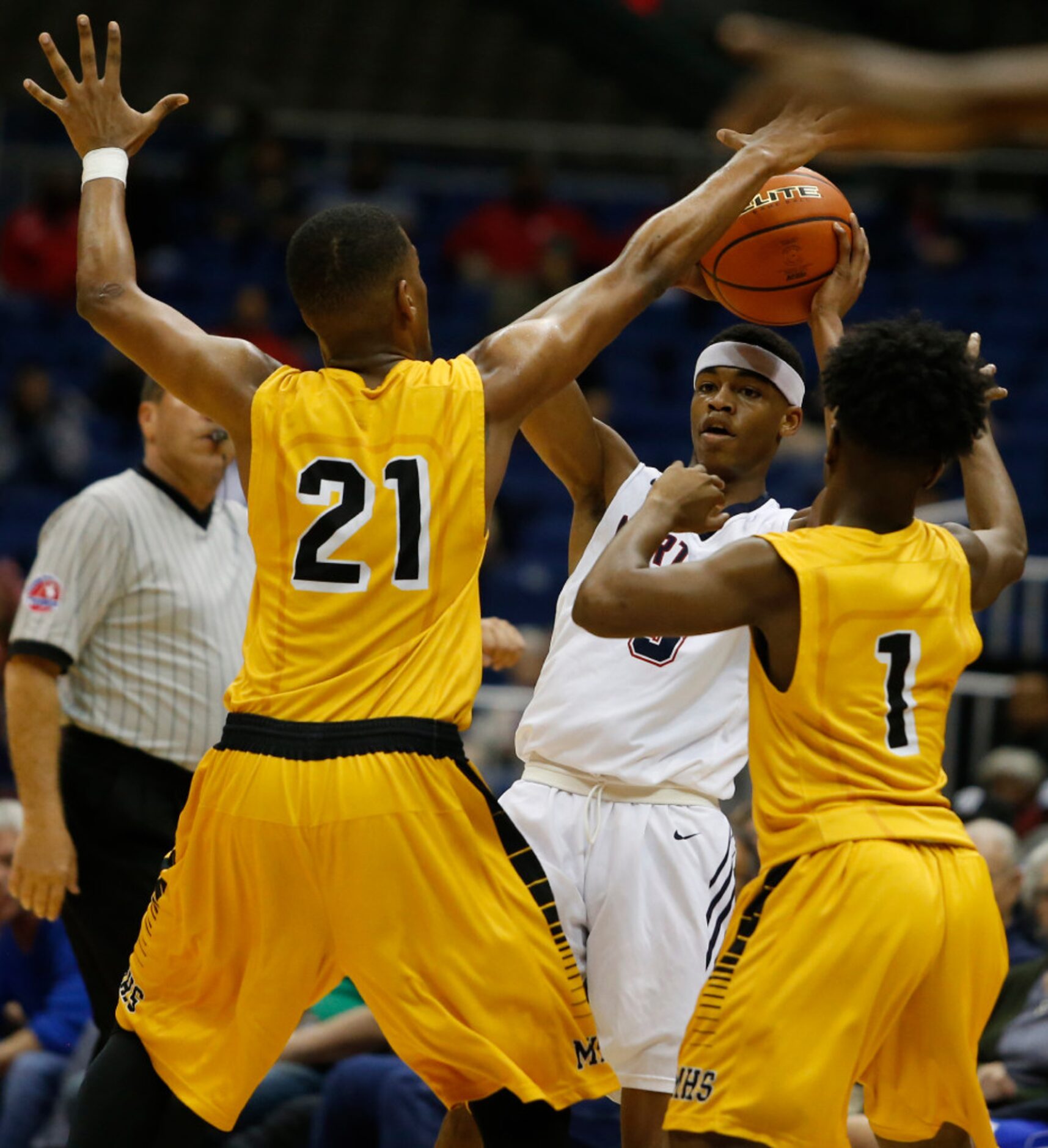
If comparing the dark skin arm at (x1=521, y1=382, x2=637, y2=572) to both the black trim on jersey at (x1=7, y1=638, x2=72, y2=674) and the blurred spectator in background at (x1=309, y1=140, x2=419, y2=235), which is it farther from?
the blurred spectator in background at (x1=309, y1=140, x2=419, y2=235)

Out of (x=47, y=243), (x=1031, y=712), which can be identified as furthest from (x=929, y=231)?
(x=47, y=243)

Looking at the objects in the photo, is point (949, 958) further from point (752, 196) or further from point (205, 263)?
point (205, 263)

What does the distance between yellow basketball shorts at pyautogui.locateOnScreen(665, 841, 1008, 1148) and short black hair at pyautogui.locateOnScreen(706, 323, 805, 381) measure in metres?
1.78

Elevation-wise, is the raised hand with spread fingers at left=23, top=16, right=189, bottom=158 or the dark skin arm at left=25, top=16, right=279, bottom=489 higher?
the raised hand with spread fingers at left=23, top=16, right=189, bottom=158

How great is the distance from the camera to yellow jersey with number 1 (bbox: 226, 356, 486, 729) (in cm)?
372

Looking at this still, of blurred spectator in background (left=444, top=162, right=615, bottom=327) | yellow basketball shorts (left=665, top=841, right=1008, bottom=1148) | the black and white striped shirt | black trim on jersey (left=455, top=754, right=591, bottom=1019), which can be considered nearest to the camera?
yellow basketball shorts (left=665, top=841, right=1008, bottom=1148)

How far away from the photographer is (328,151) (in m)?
16.8

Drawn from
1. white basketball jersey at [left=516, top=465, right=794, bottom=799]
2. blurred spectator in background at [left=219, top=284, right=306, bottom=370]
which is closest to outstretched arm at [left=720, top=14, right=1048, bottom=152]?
white basketball jersey at [left=516, top=465, right=794, bottom=799]

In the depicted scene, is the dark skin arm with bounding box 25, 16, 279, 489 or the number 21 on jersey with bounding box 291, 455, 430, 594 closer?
the number 21 on jersey with bounding box 291, 455, 430, 594

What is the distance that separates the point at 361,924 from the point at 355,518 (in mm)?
851

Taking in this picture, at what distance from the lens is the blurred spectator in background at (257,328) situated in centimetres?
1340

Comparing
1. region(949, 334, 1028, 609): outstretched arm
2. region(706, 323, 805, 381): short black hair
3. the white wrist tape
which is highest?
the white wrist tape

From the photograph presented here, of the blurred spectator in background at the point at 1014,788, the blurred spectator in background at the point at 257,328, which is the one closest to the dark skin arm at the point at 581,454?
the blurred spectator in background at the point at 1014,788

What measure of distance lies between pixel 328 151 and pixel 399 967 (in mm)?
14179
